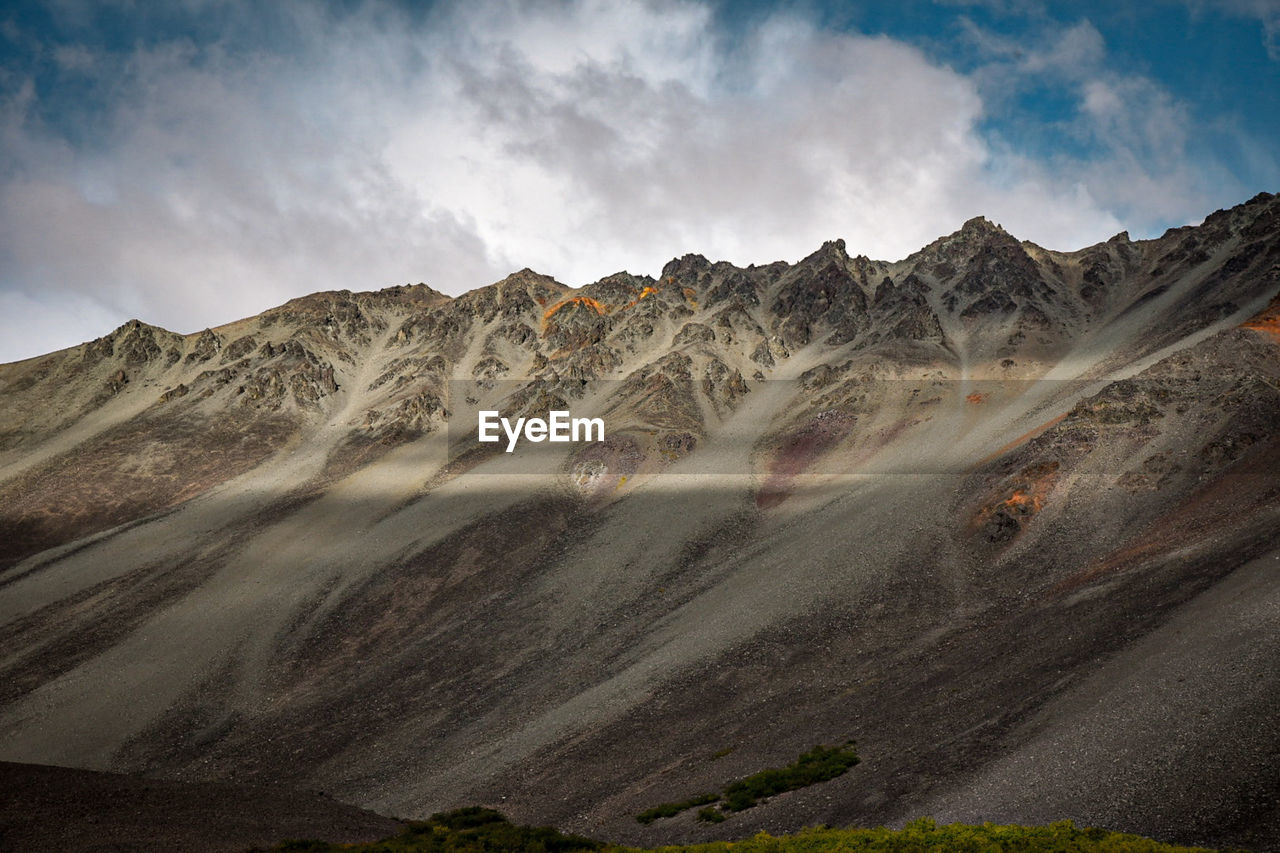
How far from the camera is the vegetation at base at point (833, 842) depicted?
698 inches

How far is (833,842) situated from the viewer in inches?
798

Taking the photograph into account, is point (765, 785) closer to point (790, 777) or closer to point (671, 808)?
point (790, 777)

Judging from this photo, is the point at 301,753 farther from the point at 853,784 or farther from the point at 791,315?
the point at 791,315

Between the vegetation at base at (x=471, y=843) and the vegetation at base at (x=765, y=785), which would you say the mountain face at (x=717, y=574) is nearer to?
the vegetation at base at (x=765, y=785)

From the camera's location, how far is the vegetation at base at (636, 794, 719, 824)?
98.4 feet

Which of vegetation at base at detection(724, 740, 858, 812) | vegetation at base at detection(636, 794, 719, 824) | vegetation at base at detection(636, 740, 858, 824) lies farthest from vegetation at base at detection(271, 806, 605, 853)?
vegetation at base at detection(724, 740, 858, 812)

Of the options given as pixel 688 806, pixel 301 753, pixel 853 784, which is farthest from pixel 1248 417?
pixel 301 753

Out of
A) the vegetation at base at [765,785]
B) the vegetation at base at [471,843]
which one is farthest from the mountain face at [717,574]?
the vegetation at base at [471,843]

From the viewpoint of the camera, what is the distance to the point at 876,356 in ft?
449

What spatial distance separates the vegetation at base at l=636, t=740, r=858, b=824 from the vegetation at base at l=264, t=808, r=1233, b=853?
5.21 m

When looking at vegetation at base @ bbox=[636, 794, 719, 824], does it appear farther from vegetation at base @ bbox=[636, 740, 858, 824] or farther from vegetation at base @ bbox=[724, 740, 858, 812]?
vegetation at base @ bbox=[724, 740, 858, 812]

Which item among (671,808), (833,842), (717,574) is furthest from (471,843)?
(717,574)

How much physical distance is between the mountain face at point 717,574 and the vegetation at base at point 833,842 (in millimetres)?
3573

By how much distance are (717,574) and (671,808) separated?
3890 cm
